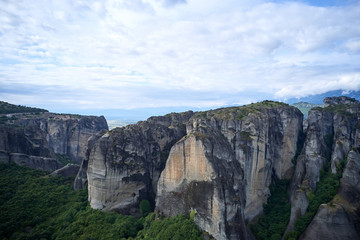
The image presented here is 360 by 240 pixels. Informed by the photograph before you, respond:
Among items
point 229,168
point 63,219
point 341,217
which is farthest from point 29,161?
point 341,217

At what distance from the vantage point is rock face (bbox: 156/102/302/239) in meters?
30.9

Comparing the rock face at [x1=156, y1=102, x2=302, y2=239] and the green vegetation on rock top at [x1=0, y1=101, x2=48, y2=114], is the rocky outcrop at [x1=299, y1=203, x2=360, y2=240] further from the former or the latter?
the green vegetation on rock top at [x1=0, y1=101, x2=48, y2=114]

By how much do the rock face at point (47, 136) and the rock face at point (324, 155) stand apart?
154 ft

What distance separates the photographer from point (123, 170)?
128 ft

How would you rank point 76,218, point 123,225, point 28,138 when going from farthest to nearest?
point 28,138 → point 76,218 → point 123,225

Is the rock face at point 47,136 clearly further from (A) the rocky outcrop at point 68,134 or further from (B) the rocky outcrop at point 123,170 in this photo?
(B) the rocky outcrop at point 123,170

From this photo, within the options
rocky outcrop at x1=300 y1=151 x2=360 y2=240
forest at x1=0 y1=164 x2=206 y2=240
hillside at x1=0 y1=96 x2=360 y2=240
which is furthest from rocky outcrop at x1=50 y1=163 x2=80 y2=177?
rocky outcrop at x1=300 y1=151 x2=360 y2=240

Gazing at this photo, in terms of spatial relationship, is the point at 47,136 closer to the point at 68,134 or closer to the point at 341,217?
the point at 68,134

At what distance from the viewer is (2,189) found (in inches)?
1521

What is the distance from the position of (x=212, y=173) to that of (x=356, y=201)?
1909 cm

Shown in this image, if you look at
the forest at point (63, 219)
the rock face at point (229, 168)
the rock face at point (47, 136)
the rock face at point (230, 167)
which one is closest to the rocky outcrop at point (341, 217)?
the rock face at point (230, 167)

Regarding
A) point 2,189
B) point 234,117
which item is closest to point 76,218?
point 2,189

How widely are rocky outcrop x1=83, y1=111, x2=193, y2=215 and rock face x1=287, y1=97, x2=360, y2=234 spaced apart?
2184 cm

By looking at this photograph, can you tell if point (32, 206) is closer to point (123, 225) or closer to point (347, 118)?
point (123, 225)
